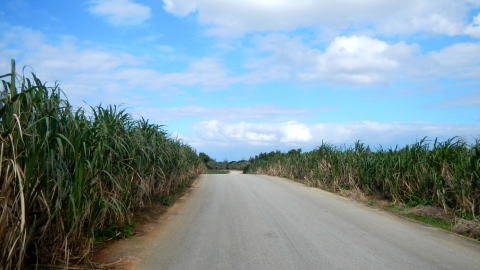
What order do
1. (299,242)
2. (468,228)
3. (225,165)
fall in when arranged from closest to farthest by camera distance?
1. (299,242)
2. (468,228)
3. (225,165)

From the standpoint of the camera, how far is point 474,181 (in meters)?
10.1

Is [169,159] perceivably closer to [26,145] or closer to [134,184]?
[134,184]

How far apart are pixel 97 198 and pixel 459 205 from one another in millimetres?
9860

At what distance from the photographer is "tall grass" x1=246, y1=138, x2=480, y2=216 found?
33.9 ft

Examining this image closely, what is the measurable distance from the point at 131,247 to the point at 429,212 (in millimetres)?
8653

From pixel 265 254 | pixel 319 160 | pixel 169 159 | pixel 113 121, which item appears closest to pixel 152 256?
pixel 265 254

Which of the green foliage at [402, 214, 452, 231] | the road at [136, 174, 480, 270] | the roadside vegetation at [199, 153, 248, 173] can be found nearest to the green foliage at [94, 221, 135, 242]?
the road at [136, 174, 480, 270]

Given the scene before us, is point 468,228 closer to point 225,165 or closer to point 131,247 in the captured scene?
point 131,247

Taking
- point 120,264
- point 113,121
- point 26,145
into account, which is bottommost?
point 120,264

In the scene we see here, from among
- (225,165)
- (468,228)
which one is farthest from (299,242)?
(225,165)

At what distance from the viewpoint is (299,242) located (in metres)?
7.20

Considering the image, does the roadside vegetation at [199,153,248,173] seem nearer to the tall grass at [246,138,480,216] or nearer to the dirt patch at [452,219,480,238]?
the tall grass at [246,138,480,216]

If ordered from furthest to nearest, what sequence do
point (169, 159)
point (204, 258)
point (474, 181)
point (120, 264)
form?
point (169, 159) < point (474, 181) < point (204, 258) < point (120, 264)

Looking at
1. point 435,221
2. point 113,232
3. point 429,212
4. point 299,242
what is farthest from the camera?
point 429,212
